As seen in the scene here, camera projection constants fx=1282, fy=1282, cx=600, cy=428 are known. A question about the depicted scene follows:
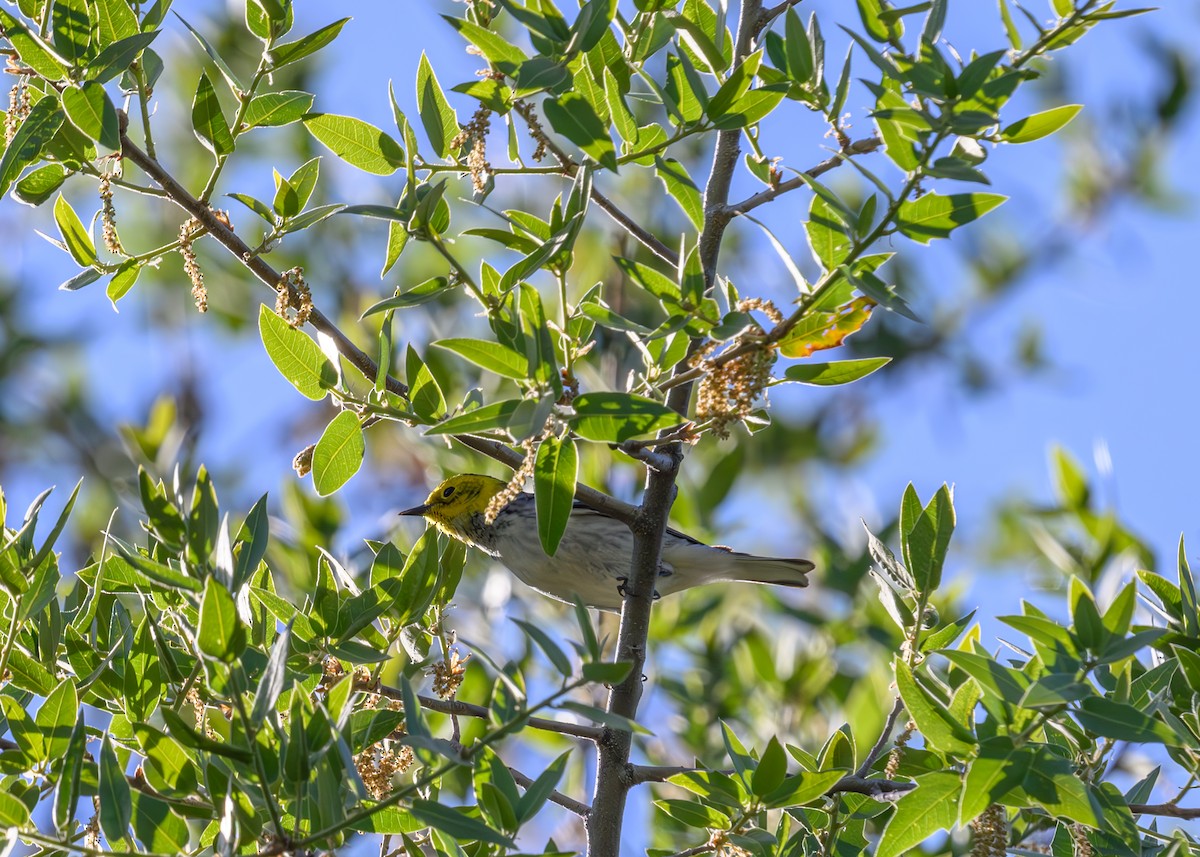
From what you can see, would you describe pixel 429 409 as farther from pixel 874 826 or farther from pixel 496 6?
pixel 874 826

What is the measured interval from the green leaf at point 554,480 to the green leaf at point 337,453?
434mm

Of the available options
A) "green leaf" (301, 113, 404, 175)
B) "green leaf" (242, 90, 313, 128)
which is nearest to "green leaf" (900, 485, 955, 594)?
"green leaf" (301, 113, 404, 175)

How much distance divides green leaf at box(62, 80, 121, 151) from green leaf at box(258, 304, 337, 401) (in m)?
0.41

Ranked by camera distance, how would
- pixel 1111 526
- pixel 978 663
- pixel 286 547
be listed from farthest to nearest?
pixel 286 547, pixel 1111 526, pixel 978 663

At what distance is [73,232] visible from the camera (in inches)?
95.9

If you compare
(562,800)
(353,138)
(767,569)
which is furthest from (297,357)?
(767,569)

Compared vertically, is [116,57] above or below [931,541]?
above

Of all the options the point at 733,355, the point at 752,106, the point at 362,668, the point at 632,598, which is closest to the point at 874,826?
the point at 632,598

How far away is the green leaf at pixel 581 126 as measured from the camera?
1947 millimetres

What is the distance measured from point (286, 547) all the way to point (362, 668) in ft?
6.09

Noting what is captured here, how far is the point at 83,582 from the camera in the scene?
112 inches

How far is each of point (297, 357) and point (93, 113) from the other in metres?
0.54

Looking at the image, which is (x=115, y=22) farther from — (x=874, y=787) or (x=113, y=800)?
(x=874, y=787)

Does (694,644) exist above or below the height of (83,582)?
above
